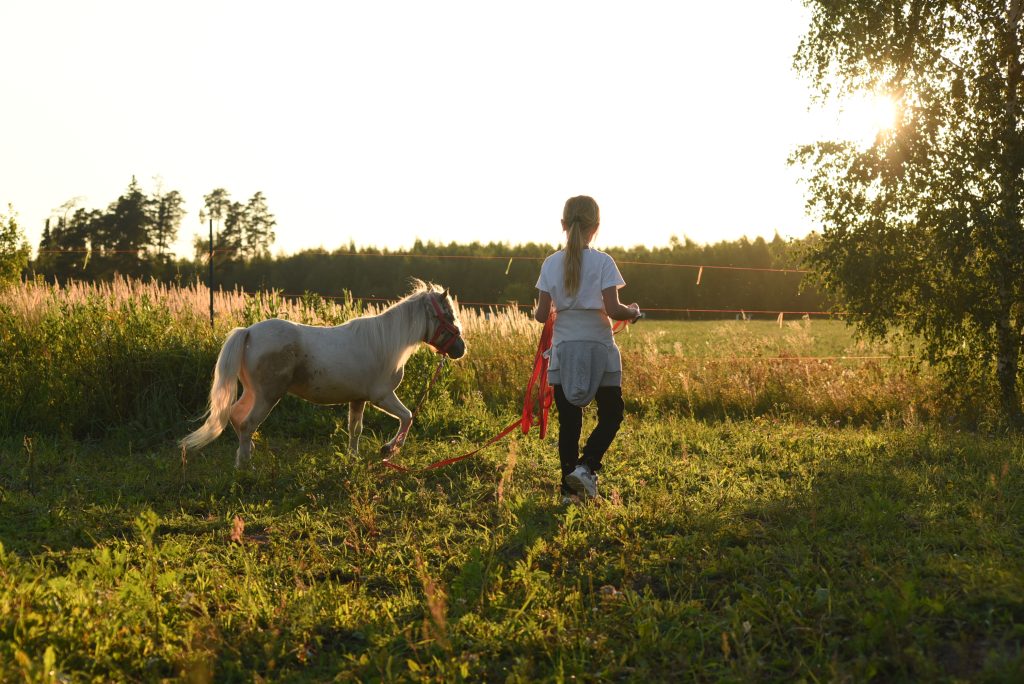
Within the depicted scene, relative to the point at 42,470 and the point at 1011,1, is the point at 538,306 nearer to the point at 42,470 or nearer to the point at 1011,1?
the point at 42,470

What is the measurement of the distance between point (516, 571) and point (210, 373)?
6865 millimetres

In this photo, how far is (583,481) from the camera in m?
6.14

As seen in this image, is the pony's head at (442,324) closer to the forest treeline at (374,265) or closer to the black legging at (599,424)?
the black legging at (599,424)

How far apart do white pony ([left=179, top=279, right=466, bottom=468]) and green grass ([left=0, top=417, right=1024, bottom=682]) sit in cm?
48

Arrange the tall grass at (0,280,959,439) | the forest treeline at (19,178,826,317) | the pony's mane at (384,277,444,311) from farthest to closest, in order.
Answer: the forest treeline at (19,178,826,317)
the tall grass at (0,280,959,439)
the pony's mane at (384,277,444,311)

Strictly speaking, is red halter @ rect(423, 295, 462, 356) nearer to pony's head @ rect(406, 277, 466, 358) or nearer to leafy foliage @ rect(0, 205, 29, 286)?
pony's head @ rect(406, 277, 466, 358)

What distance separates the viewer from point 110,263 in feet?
128

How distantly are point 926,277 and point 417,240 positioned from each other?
28.0 metres

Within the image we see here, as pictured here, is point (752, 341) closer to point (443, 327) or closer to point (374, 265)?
point (443, 327)

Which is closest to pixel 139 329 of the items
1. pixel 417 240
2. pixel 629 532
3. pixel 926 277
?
pixel 629 532

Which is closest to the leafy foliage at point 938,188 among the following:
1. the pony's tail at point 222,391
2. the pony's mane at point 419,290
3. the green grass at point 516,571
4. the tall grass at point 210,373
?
the tall grass at point 210,373

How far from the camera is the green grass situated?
3771 millimetres

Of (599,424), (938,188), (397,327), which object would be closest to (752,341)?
(938,188)

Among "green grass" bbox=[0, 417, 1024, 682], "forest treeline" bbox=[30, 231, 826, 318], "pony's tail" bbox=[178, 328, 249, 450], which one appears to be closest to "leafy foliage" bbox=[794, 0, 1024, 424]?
"green grass" bbox=[0, 417, 1024, 682]
